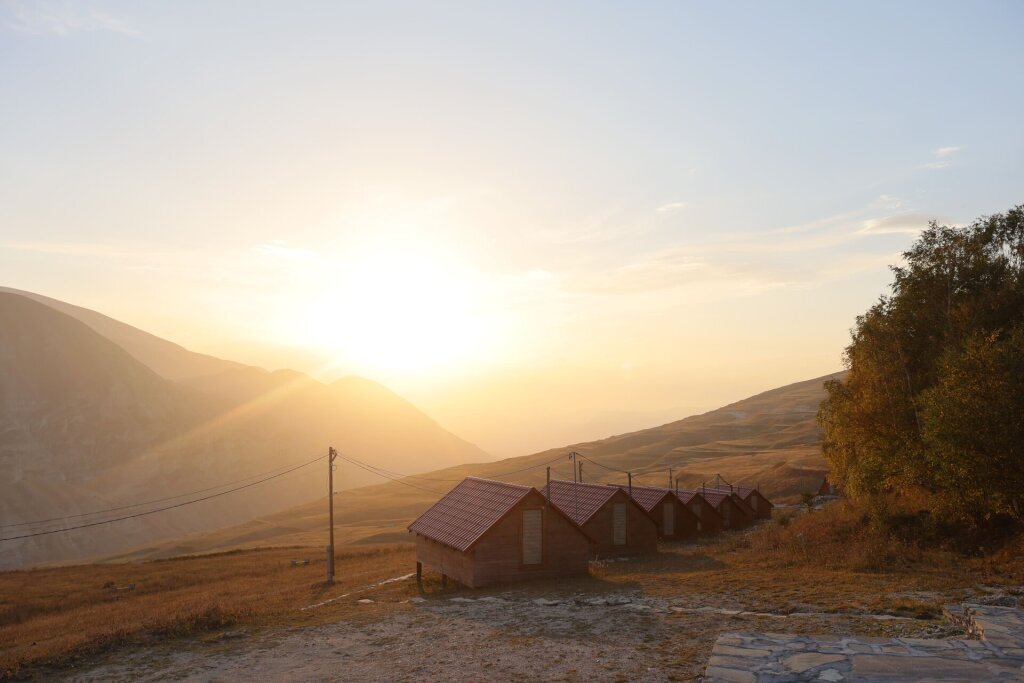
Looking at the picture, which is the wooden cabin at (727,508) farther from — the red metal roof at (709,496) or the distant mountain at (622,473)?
the distant mountain at (622,473)

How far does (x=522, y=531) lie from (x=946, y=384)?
67.0ft

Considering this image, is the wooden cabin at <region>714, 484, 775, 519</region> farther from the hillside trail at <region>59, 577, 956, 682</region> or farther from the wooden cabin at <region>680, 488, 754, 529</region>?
the hillside trail at <region>59, 577, 956, 682</region>

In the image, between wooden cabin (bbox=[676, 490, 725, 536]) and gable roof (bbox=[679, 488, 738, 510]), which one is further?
gable roof (bbox=[679, 488, 738, 510])

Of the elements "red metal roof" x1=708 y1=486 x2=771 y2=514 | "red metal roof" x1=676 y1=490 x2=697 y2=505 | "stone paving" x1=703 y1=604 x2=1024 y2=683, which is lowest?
"red metal roof" x1=708 y1=486 x2=771 y2=514

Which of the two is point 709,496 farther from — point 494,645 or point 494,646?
point 494,646

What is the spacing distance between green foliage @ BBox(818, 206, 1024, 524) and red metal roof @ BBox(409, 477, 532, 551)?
19.0m

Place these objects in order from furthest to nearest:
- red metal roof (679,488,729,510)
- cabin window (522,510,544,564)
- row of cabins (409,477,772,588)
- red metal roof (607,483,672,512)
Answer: red metal roof (679,488,729,510) < red metal roof (607,483,672,512) < cabin window (522,510,544,564) < row of cabins (409,477,772,588)

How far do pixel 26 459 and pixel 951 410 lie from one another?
21066 centimetres

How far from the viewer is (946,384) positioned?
29.0 meters

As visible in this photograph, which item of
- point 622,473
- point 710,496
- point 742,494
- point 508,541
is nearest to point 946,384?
point 508,541

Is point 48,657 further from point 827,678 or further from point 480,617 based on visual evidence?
point 827,678

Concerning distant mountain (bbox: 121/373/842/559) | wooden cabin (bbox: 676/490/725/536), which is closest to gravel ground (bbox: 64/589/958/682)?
wooden cabin (bbox: 676/490/725/536)

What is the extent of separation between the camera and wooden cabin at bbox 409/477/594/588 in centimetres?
3344

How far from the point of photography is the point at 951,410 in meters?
27.9
